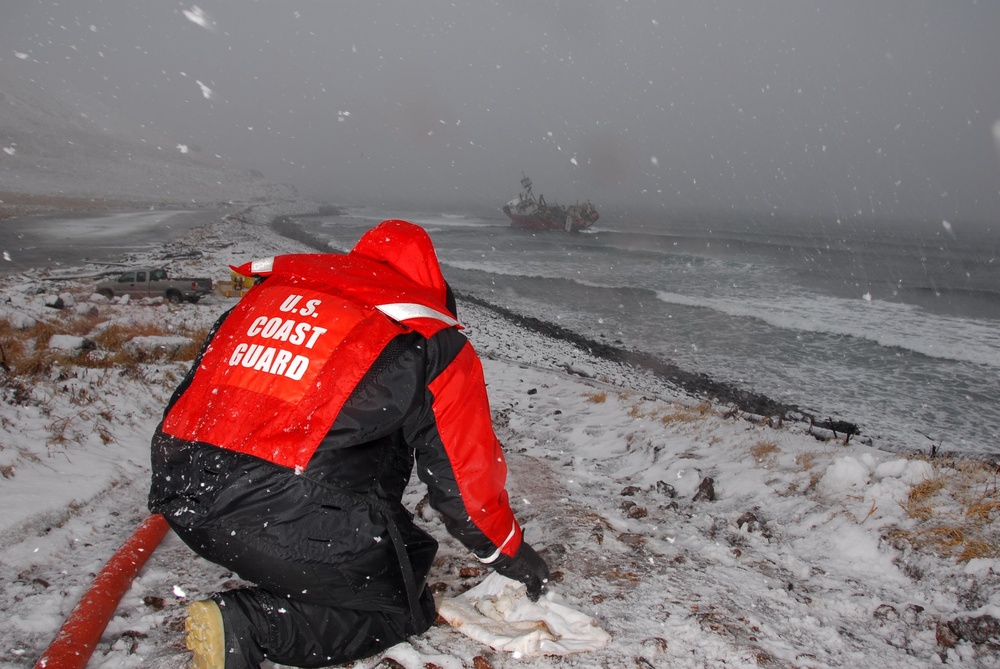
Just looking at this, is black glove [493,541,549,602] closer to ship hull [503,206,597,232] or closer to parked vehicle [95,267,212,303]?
parked vehicle [95,267,212,303]

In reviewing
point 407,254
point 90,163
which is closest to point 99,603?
point 407,254

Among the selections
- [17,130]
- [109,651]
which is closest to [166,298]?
[109,651]

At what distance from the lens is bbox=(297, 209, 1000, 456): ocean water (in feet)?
40.7

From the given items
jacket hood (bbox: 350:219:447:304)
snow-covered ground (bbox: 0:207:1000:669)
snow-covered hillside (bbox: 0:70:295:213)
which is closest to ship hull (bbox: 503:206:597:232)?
snow-covered hillside (bbox: 0:70:295:213)

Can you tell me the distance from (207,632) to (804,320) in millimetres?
22191

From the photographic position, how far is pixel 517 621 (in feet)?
7.83

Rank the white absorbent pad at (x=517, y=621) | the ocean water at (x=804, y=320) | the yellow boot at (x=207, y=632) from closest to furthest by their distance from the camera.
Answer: the yellow boot at (x=207, y=632)
the white absorbent pad at (x=517, y=621)
the ocean water at (x=804, y=320)

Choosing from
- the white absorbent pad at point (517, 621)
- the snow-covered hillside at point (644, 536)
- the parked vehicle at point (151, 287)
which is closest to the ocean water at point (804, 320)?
the snow-covered hillside at point (644, 536)

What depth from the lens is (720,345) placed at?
1680 centimetres

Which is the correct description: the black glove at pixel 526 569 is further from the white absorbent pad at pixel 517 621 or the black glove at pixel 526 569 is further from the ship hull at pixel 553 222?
the ship hull at pixel 553 222

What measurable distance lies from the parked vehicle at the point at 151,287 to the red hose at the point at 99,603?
14.0m

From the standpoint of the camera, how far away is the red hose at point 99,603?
202 centimetres

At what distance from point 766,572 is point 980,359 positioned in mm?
18356

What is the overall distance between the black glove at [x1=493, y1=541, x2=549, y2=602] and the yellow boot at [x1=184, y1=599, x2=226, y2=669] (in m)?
1.02
